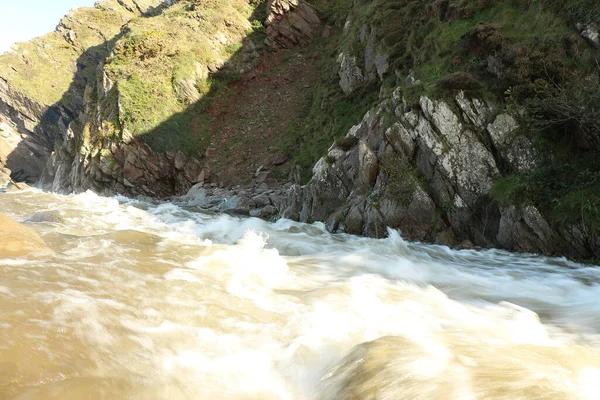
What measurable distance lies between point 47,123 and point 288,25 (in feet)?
145

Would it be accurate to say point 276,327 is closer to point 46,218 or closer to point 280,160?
point 46,218

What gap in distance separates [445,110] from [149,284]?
35.2ft

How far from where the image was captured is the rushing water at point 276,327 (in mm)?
3191

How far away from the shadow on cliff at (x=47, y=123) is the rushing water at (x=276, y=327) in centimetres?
5888

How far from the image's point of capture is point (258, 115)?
102 ft

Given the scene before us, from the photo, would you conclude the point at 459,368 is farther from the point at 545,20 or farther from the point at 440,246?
the point at 545,20

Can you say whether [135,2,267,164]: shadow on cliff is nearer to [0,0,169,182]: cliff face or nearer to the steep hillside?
the steep hillside

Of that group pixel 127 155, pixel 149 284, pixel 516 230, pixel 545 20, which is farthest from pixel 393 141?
pixel 127 155

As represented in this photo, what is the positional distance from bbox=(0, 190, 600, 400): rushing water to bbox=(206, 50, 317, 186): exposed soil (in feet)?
55.3

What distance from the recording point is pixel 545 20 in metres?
11.5

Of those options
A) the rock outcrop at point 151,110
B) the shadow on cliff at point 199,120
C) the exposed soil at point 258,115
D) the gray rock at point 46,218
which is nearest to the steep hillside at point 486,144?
the gray rock at point 46,218

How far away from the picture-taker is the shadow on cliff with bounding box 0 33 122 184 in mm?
54969

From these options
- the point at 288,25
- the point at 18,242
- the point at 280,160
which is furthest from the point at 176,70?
the point at 18,242

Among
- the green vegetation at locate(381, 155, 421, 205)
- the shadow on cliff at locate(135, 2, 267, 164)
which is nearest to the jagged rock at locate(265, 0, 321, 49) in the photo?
the shadow on cliff at locate(135, 2, 267, 164)
